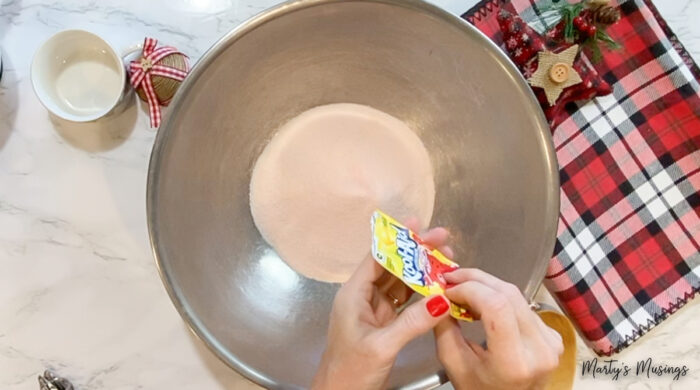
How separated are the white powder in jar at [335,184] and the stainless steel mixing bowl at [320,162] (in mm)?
21

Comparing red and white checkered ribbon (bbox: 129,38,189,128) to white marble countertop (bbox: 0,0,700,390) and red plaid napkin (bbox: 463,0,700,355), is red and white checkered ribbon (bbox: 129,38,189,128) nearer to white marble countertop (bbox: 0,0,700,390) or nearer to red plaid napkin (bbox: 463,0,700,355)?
white marble countertop (bbox: 0,0,700,390)

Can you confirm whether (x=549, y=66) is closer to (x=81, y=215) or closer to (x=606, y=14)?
(x=606, y=14)

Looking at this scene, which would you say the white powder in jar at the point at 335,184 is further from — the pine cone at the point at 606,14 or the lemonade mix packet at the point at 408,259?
the pine cone at the point at 606,14

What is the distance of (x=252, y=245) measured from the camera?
33.9 inches

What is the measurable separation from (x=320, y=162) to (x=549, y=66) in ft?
1.04

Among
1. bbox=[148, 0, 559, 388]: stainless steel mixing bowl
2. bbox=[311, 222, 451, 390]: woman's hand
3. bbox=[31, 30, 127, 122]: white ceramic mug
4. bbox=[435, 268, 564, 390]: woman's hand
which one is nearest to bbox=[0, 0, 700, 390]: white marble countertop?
bbox=[31, 30, 127, 122]: white ceramic mug

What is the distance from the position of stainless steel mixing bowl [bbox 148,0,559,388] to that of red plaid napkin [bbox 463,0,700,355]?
12 centimetres

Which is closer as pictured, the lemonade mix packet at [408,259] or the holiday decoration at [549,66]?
the lemonade mix packet at [408,259]

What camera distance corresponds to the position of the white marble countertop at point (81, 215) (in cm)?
89

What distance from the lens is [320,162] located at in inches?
33.1

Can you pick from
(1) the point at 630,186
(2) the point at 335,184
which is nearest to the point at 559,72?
(1) the point at 630,186

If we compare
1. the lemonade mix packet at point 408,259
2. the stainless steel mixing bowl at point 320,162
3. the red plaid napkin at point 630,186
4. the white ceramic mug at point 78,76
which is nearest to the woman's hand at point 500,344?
the lemonade mix packet at point 408,259

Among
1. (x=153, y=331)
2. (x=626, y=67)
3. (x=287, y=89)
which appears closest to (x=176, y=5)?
(x=287, y=89)

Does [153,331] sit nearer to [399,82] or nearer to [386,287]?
[386,287]
